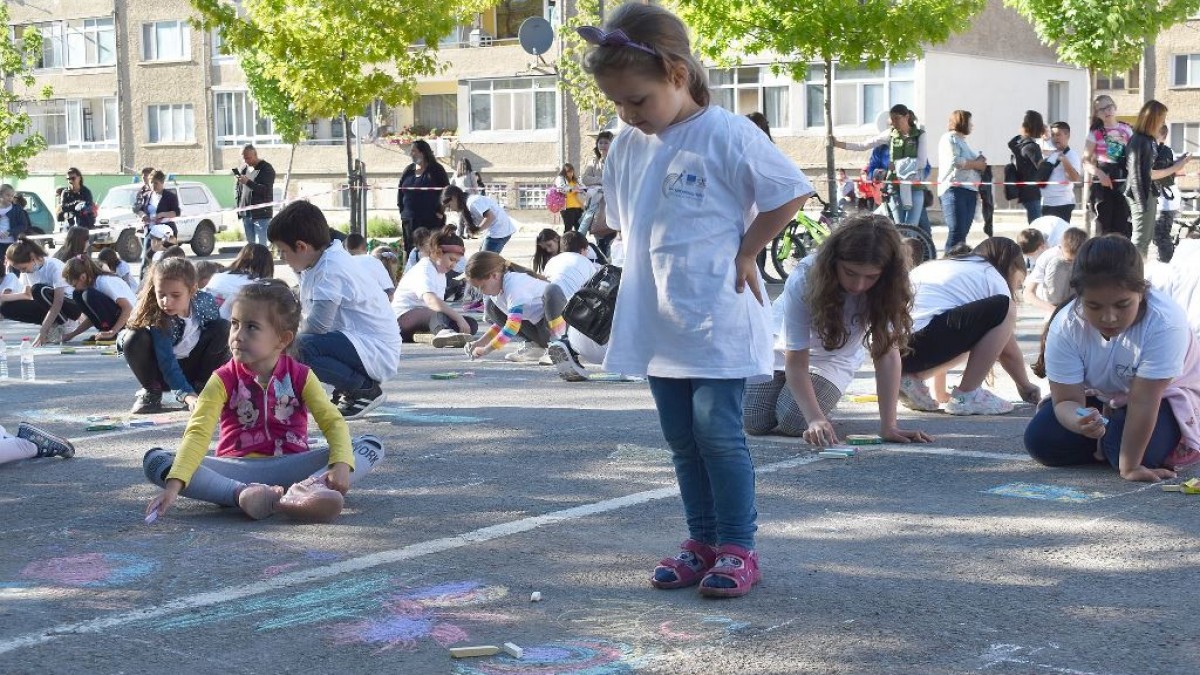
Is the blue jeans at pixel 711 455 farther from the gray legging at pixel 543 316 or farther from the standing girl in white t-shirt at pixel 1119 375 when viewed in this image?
the gray legging at pixel 543 316

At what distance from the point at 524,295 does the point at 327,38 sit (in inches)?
601

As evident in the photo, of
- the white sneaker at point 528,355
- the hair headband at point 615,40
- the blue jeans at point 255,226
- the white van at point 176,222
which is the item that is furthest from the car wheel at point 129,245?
the hair headband at point 615,40

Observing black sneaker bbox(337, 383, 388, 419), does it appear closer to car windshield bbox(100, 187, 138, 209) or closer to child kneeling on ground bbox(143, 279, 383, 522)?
child kneeling on ground bbox(143, 279, 383, 522)

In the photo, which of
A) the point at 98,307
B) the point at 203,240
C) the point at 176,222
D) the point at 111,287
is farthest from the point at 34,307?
the point at 203,240

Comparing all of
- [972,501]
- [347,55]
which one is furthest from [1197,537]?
[347,55]

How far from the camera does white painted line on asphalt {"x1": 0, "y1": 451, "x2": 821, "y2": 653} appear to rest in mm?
4535

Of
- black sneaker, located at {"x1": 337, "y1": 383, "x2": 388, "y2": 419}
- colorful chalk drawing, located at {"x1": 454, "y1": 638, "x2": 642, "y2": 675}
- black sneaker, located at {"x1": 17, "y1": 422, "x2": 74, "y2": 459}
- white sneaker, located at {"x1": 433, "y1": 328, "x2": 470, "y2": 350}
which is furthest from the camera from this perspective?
white sneaker, located at {"x1": 433, "y1": 328, "x2": 470, "y2": 350}

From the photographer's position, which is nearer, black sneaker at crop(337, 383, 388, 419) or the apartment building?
black sneaker at crop(337, 383, 388, 419)

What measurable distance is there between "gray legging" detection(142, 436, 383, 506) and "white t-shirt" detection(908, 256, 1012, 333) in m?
3.10

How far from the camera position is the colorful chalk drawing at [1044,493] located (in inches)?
241

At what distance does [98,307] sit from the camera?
14.6 meters

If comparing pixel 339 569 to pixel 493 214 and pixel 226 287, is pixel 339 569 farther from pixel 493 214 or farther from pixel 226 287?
pixel 493 214

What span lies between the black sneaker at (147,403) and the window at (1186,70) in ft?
146

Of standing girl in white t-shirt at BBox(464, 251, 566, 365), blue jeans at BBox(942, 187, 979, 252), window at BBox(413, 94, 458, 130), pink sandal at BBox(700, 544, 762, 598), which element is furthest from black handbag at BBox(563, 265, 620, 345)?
window at BBox(413, 94, 458, 130)
